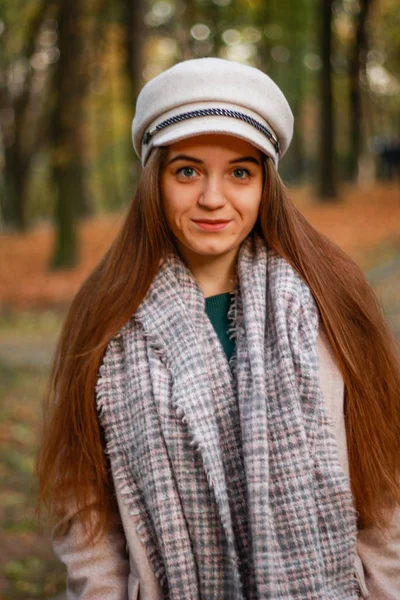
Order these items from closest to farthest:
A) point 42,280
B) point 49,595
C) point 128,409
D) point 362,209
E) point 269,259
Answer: point 128,409 → point 269,259 → point 49,595 → point 42,280 → point 362,209

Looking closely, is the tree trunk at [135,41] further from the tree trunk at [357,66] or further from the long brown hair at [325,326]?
the long brown hair at [325,326]

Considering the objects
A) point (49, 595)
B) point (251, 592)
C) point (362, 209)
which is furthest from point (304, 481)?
point (362, 209)

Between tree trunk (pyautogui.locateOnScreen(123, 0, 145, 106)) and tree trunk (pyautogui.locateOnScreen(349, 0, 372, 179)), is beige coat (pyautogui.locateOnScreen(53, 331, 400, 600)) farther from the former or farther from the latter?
tree trunk (pyautogui.locateOnScreen(349, 0, 372, 179))

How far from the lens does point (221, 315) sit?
6.99 ft

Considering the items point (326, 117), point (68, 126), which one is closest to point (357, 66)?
point (326, 117)

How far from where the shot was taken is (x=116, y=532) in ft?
6.79

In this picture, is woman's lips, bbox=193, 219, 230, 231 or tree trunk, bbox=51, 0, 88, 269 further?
tree trunk, bbox=51, 0, 88, 269

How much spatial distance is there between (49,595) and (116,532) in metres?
1.57

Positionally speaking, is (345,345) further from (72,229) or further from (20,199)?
(20,199)

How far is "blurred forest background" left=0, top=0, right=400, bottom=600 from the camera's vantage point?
223 inches

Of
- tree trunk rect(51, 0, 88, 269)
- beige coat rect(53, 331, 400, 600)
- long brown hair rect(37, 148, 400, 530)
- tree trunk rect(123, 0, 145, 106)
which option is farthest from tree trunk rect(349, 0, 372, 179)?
beige coat rect(53, 331, 400, 600)

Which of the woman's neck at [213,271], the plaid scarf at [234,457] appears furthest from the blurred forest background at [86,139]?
the plaid scarf at [234,457]

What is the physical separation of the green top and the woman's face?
19 cm

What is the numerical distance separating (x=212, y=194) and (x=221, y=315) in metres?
0.41
